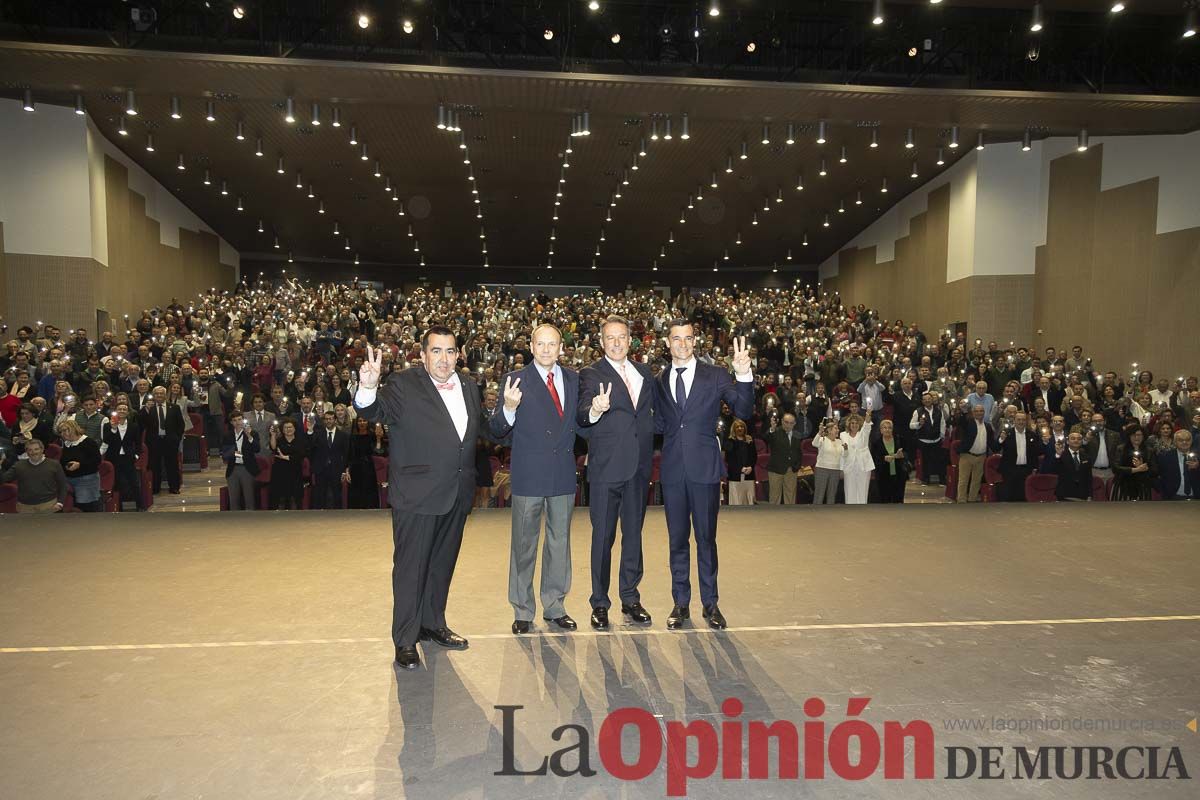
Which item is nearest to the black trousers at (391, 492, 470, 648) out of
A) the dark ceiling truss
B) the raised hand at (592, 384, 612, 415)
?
the raised hand at (592, 384, 612, 415)

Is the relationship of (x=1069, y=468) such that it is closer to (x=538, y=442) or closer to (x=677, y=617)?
(x=677, y=617)

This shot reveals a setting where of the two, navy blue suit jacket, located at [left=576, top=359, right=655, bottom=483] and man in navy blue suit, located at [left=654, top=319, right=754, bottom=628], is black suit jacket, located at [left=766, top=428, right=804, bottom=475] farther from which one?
navy blue suit jacket, located at [left=576, top=359, right=655, bottom=483]

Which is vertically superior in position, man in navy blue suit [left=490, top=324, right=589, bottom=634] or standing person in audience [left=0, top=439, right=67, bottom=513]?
man in navy blue suit [left=490, top=324, right=589, bottom=634]

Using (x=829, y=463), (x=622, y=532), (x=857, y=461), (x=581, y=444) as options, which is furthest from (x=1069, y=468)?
(x=622, y=532)

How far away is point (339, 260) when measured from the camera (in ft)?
110

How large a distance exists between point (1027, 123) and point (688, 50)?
6.34m

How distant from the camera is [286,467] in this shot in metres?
7.32

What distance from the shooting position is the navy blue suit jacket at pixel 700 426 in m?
3.75

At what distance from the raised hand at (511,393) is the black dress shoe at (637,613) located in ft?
3.74

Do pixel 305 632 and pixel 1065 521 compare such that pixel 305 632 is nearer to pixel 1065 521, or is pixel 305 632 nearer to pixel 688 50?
pixel 1065 521

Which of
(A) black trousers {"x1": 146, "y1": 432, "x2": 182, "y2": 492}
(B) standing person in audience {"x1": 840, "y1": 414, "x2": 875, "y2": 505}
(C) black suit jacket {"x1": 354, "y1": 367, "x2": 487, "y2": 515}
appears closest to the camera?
(C) black suit jacket {"x1": 354, "y1": 367, "x2": 487, "y2": 515}

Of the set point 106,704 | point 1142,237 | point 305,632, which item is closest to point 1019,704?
point 305,632

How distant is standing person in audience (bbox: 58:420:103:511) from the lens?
6.71m

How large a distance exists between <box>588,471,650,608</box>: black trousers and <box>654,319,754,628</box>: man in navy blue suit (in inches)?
6.0
